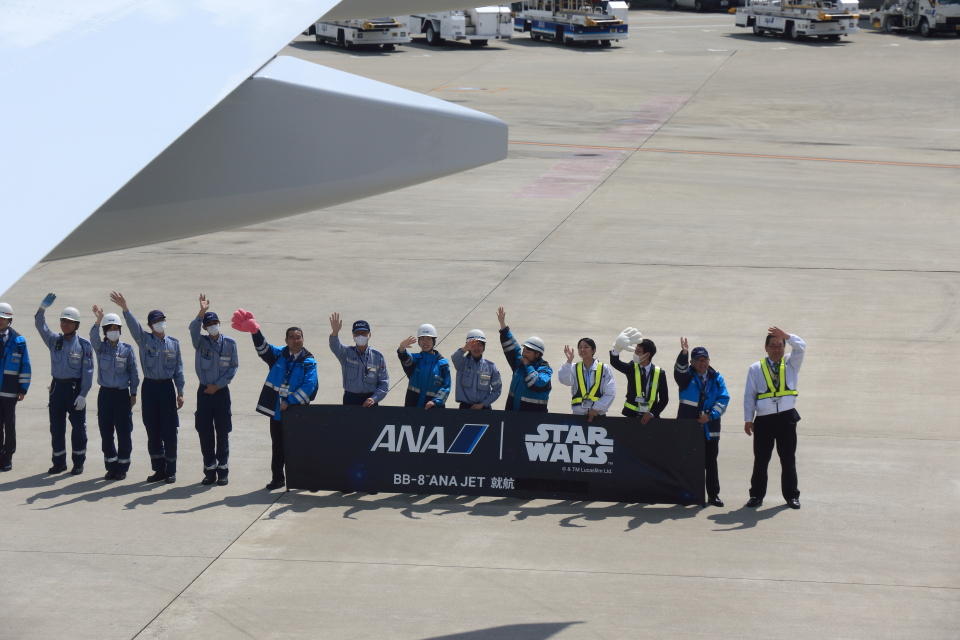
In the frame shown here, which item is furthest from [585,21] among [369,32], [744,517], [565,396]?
[744,517]

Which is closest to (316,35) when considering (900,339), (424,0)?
(900,339)

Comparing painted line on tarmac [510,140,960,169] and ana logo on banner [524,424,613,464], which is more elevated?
painted line on tarmac [510,140,960,169]

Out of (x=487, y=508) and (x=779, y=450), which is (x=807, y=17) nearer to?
(x=779, y=450)

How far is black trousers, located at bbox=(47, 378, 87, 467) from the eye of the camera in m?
11.9

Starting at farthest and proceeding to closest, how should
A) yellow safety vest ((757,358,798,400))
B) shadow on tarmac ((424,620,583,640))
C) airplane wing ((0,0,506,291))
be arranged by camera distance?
yellow safety vest ((757,358,798,400)) < shadow on tarmac ((424,620,583,640)) < airplane wing ((0,0,506,291))

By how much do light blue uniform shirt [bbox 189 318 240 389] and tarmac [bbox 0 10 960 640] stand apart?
3.23ft

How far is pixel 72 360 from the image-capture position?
12.0 metres

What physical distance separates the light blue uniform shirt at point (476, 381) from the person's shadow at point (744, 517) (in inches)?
94.8

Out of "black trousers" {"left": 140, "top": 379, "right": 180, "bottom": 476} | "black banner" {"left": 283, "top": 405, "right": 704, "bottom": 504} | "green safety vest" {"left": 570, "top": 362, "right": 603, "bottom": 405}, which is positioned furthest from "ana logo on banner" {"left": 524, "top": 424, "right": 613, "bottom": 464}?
"black trousers" {"left": 140, "top": 379, "right": 180, "bottom": 476}

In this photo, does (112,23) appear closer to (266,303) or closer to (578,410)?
(578,410)

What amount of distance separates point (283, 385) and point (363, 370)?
79cm

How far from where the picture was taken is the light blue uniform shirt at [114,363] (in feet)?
38.6

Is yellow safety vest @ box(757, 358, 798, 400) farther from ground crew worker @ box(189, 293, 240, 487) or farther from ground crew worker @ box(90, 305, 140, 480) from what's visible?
ground crew worker @ box(90, 305, 140, 480)

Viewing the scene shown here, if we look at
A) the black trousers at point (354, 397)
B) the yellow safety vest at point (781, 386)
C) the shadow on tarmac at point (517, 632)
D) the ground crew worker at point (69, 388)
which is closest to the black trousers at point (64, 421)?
the ground crew worker at point (69, 388)
